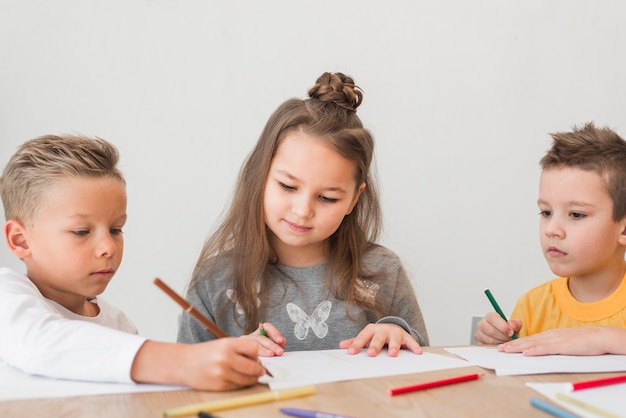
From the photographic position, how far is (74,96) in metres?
1.82

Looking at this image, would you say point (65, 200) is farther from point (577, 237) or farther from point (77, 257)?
point (577, 237)

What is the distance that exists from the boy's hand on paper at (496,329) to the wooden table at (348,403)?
38 centimetres

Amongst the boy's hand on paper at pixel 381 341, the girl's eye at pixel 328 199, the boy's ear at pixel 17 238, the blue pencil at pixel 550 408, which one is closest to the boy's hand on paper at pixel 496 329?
the boy's hand on paper at pixel 381 341

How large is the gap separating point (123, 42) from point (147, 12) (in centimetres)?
10

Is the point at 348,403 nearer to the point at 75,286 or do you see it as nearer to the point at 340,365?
the point at 340,365

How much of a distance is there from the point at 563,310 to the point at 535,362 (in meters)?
0.45

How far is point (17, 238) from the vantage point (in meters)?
0.99

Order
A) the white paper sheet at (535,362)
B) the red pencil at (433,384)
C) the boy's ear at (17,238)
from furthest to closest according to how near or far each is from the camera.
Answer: the boy's ear at (17,238)
the white paper sheet at (535,362)
the red pencil at (433,384)

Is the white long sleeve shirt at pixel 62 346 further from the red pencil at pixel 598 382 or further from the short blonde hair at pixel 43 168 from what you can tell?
the red pencil at pixel 598 382

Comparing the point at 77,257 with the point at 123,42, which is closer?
the point at 77,257

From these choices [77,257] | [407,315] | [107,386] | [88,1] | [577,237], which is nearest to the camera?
[107,386]

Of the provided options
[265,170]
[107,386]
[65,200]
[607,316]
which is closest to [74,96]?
[265,170]

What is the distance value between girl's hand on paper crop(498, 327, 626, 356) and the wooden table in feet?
0.69

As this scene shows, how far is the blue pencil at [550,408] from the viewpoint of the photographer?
2.16ft
